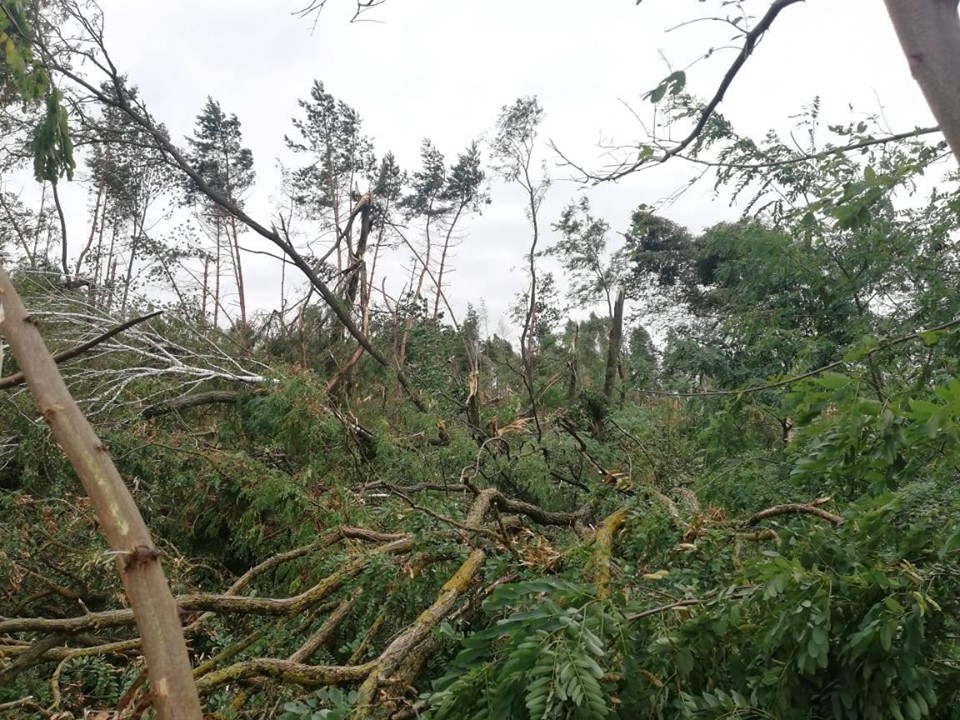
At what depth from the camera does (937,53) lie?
1.06 metres

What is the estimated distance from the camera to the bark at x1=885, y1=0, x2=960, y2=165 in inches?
41.3

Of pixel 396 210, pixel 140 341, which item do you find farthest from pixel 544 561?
pixel 396 210

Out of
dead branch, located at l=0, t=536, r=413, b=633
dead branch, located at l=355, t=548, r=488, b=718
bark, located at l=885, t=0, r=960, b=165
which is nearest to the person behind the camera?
bark, located at l=885, t=0, r=960, b=165

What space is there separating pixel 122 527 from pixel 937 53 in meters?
1.39

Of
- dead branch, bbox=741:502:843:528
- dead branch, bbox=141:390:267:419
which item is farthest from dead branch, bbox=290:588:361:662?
dead branch, bbox=141:390:267:419

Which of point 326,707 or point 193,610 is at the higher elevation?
point 193,610

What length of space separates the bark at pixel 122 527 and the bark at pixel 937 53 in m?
1.32

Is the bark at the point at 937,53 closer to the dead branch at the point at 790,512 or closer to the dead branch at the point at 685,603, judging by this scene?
the dead branch at the point at 685,603

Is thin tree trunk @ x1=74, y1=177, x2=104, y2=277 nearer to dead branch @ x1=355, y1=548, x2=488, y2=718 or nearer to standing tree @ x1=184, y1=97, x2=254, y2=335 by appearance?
standing tree @ x1=184, y1=97, x2=254, y2=335

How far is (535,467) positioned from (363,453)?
1.37m

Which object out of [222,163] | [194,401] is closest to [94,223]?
[222,163]

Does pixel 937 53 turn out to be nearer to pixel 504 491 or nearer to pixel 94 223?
pixel 504 491

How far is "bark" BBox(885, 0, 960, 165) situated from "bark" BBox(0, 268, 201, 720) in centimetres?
132

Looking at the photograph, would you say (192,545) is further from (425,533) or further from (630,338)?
(630,338)
